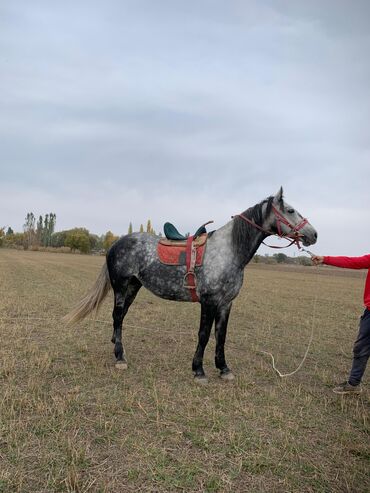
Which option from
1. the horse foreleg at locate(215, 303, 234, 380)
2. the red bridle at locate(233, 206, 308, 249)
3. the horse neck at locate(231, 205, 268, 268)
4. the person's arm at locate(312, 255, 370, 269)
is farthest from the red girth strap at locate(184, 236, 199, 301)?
the person's arm at locate(312, 255, 370, 269)

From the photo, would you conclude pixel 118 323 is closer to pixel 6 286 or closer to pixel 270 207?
pixel 270 207

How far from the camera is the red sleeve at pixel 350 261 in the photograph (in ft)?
17.4

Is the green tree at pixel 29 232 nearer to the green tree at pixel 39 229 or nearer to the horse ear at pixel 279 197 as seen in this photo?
the green tree at pixel 39 229

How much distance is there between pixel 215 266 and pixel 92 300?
252 cm

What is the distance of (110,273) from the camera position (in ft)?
21.6

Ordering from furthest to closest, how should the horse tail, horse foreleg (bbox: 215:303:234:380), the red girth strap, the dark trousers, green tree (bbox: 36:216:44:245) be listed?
1. green tree (bbox: 36:216:44:245)
2. the horse tail
3. horse foreleg (bbox: 215:303:234:380)
4. the red girth strap
5. the dark trousers

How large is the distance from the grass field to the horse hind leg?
23 cm

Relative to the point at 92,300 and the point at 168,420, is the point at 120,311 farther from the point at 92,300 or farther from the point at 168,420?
the point at 168,420

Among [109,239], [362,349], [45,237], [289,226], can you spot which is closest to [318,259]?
[289,226]

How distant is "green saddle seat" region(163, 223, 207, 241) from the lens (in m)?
6.09

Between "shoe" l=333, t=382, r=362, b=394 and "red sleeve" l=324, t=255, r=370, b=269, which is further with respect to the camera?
"shoe" l=333, t=382, r=362, b=394

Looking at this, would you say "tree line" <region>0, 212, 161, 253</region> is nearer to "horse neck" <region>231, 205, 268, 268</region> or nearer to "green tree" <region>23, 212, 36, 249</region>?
"green tree" <region>23, 212, 36, 249</region>

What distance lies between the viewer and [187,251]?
5816 mm

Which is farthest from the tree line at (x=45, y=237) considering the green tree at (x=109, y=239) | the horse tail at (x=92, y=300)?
the horse tail at (x=92, y=300)
